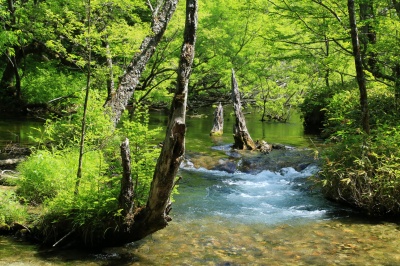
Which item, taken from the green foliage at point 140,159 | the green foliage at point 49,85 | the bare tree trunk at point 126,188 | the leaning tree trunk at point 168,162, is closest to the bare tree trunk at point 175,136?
the leaning tree trunk at point 168,162

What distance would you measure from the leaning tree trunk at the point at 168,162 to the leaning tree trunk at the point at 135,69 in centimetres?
459

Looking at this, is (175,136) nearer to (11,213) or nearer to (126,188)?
(126,188)

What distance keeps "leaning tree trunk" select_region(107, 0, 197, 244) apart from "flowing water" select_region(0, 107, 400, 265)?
1.52 ft

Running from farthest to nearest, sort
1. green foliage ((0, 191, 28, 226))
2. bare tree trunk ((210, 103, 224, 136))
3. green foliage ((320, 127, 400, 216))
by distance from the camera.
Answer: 1. bare tree trunk ((210, 103, 224, 136))
2. green foliage ((320, 127, 400, 216))
3. green foliage ((0, 191, 28, 226))


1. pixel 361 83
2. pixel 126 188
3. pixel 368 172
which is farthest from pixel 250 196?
pixel 126 188

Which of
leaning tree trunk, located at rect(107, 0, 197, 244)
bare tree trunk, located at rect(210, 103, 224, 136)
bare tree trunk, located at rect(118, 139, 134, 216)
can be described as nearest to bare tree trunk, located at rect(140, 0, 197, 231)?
leaning tree trunk, located at rect(107, 0, 197, 244)

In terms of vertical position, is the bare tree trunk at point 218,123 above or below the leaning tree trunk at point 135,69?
below

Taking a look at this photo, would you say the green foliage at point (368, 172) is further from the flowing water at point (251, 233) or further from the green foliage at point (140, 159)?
the green foliage at point (140, 159)

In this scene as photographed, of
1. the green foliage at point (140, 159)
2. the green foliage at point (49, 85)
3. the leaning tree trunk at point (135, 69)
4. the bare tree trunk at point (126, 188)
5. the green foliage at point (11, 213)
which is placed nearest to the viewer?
the bare tree trunk at point (126, 188)

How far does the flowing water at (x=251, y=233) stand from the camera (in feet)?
17.6

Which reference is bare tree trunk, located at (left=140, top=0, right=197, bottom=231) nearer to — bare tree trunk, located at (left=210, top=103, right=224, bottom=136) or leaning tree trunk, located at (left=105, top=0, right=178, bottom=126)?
leaning tree trunk, located at (left=105, top=0, right=178, bottom=126)

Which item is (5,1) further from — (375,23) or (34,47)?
(375,23)

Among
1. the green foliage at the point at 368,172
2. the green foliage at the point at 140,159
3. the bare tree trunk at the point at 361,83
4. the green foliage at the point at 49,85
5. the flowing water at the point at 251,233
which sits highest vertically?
the green foliage at the point at 49,85

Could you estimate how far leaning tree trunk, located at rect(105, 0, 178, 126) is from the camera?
397 inches
